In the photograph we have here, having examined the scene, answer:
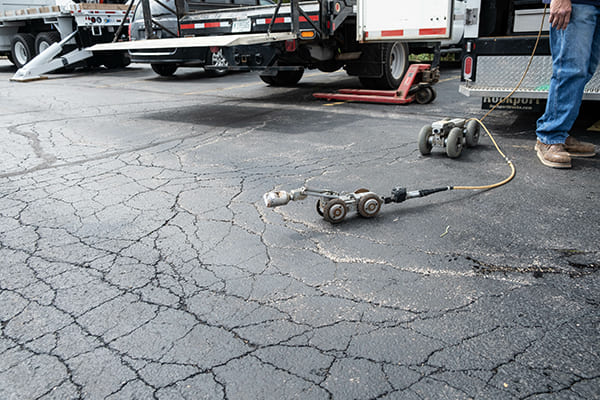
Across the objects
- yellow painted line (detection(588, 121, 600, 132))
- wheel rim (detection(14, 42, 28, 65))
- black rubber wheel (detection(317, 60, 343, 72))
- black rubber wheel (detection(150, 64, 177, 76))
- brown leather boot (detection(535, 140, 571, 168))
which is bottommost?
yellow painted line (detection(588, 121, 600, 132))

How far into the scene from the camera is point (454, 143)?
4.29 m

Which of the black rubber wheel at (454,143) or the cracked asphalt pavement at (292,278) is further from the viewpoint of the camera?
the black rubber wheel at (454,143)

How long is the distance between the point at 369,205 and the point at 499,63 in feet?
10.5

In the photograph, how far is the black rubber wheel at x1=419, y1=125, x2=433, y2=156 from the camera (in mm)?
4355

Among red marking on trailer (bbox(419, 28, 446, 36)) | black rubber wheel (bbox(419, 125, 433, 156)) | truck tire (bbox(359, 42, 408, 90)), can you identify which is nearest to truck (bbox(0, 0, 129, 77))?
truck tire (bbox(359, 42, 408, 90))

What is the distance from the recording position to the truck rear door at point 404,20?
233 inches

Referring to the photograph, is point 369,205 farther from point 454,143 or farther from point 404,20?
point 404,20

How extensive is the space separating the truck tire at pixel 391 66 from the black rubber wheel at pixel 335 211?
562cm

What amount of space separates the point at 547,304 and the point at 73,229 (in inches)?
110

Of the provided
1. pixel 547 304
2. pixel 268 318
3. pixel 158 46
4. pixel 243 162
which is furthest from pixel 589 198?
pixel 158 46

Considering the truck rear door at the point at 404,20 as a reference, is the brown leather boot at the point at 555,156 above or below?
below

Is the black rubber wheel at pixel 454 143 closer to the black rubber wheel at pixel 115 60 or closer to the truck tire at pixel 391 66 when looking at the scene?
the truck tire at pixel 391 66

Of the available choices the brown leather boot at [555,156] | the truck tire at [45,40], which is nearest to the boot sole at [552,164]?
the brown leather boot at [555,156]

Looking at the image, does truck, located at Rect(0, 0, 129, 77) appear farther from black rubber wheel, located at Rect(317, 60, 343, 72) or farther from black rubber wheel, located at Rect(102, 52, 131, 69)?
black rubber wheel, located at Rect(317, 60, 343, 72)
